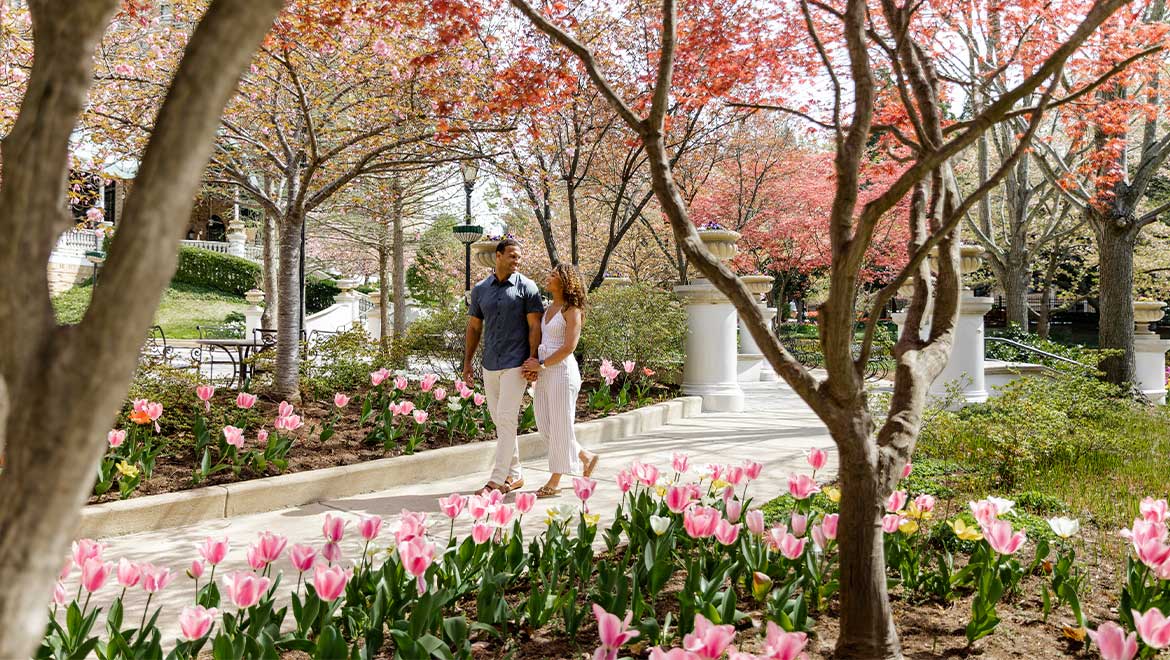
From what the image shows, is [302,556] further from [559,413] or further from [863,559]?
[559,413]

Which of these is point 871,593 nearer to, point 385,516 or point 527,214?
point 385,516

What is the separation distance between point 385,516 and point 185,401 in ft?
7.73

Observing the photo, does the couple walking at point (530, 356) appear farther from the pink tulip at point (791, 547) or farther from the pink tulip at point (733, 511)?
the pink tulip at point (791, 547)

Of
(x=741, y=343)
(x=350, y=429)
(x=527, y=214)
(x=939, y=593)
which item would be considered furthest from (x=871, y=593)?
(x=527, y=214)

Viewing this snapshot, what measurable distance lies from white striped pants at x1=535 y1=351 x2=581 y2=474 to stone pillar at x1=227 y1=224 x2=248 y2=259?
1470 inches

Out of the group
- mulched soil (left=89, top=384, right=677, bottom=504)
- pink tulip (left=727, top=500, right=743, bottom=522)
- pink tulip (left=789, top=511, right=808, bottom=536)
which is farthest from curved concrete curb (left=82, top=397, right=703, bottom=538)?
pink tulip (left=789, top=511, right=808, bottom=536)

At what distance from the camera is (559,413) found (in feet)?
19.2

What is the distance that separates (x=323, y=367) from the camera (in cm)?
893

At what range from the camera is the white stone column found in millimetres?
10961

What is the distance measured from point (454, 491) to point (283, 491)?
1.26 m

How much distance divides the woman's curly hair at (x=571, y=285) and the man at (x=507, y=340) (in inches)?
10.8

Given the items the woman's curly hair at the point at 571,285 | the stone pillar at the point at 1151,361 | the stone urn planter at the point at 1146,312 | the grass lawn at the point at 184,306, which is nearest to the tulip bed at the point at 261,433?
the woman's curly hair at the point at 571,285

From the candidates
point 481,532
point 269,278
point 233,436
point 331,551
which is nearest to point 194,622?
point 331,551

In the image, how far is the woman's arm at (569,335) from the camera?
570cm
